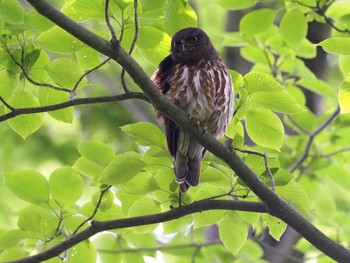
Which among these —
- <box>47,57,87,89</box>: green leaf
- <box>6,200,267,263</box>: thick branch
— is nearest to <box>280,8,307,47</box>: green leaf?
<box>6,200,267,263</box>: thick branch

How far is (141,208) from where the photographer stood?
3.39m

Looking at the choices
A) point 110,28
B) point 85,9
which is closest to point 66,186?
point 85,9

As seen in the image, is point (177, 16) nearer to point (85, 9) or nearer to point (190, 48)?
point (85, 9)

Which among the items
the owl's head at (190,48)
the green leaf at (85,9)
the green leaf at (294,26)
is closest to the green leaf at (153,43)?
the green leaf at (85,9)

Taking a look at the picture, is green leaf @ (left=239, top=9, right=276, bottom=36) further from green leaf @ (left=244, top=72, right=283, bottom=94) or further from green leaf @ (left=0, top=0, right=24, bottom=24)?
green leaf @ (left=0, top=0, right=24, bottom=24)

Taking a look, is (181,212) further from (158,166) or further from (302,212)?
(302,212)

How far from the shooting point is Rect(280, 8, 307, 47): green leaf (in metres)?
3.97

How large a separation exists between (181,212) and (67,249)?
0.56 m

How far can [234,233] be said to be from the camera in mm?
3363

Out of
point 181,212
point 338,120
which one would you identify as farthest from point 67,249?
point 338,120

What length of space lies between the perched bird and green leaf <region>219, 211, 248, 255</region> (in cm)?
34

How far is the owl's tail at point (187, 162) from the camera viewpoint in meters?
3.37

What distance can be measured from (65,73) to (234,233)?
107 cm

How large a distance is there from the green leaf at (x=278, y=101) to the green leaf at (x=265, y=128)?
61 millimetres
